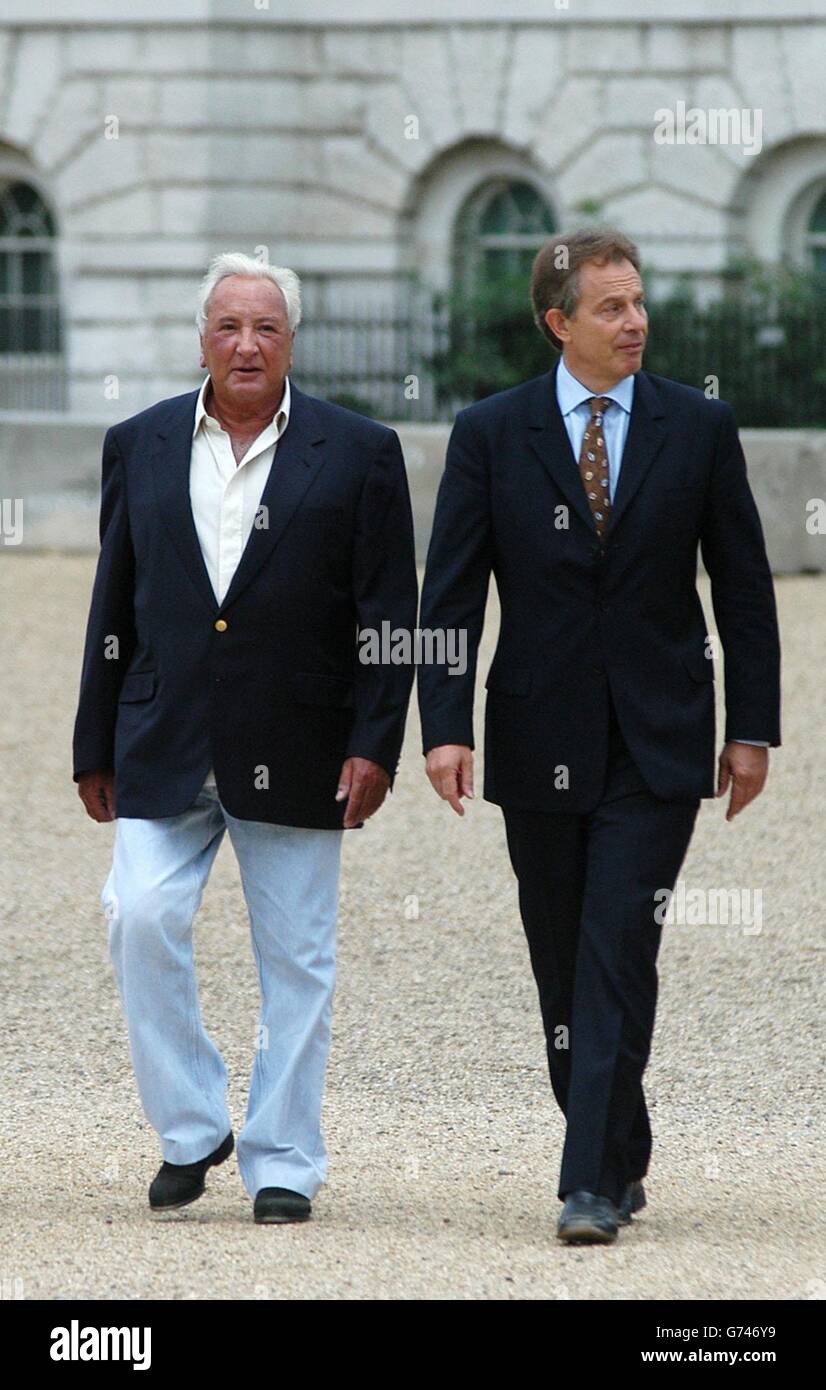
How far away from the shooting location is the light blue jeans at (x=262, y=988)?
465cm

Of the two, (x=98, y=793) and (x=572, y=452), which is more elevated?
(x=572, y=452)

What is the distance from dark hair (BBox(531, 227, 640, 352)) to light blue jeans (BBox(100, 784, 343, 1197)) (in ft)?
3.71

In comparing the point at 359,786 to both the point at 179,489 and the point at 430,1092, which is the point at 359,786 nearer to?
the point at 179,489

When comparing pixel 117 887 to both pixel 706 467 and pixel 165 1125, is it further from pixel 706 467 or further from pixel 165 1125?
pixel 706 467

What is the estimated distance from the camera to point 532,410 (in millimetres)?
4723

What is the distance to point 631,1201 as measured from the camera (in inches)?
185

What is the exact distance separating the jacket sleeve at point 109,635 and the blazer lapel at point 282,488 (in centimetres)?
26

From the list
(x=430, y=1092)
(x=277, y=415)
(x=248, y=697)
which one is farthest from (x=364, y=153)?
→ (x=248, y=697)

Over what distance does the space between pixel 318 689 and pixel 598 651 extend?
0.55m

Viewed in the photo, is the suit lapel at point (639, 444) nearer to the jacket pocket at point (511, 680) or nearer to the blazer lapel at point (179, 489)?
the jacket pocket at point (511, 680)

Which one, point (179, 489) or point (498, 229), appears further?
point (498, 229)

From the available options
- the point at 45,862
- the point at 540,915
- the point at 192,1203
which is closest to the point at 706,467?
the point at 540,915

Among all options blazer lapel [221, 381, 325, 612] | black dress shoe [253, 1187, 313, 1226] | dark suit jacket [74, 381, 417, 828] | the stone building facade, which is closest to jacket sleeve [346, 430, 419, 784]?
dark suit jacket [74, 381, 417, 828]

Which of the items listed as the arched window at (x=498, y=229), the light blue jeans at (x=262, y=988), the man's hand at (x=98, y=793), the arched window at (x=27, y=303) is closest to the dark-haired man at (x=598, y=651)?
the light blue jeans at (x=262, y=988)
